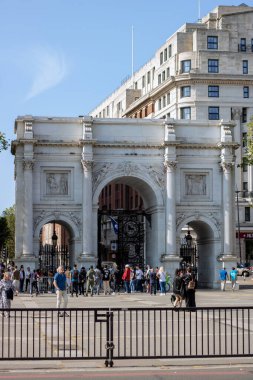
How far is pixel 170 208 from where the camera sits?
58906mm

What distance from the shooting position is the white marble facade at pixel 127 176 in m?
57.6

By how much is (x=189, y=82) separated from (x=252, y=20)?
36.8 ft

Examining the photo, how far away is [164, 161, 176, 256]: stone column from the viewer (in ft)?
193

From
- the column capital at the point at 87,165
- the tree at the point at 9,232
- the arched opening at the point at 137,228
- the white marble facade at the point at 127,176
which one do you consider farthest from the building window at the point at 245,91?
the column capital at the point at 87,165

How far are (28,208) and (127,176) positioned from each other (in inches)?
286

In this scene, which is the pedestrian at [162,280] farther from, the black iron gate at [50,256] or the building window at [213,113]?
the building window at [213,113]

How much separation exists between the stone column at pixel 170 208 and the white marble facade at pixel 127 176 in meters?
0.07

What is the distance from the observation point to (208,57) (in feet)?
318

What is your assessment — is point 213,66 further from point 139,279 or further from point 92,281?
point 92,281

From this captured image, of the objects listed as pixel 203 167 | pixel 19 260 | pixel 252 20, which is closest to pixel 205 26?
pixel 252 20

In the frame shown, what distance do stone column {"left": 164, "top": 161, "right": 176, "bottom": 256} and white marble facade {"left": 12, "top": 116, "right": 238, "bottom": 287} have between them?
7 cm

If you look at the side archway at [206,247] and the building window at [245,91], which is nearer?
the side archway at [206,247]

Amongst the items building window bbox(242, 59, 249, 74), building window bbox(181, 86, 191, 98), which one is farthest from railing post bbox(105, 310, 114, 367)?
building window bbox(242, 59, 249, 74)

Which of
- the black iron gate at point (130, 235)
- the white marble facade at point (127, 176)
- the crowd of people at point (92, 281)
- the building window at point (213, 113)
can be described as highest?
the building window at point (213, 113)
